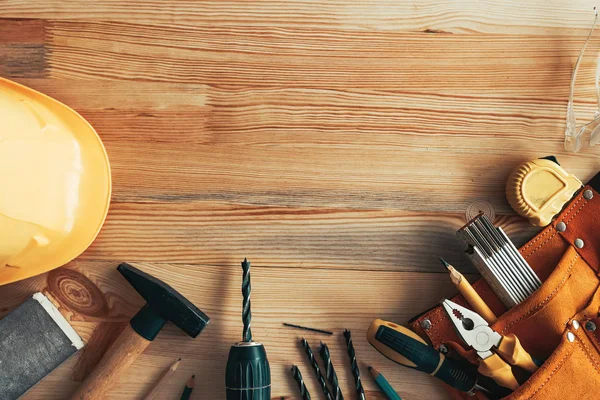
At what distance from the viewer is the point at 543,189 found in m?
0.84

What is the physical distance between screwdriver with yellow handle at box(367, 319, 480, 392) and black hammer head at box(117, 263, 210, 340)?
0.88 feet

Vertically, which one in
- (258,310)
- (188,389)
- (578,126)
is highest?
(578,126)

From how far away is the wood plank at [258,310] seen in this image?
0.86m

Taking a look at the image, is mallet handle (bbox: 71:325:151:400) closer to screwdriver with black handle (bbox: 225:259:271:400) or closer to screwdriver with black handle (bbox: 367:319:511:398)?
screwdriver with black handle (bbox: 225:259:271:400)

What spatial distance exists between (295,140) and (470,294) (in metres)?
0.37

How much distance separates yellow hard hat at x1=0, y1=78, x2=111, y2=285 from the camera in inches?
27.7

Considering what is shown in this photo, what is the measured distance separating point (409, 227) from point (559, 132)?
0.30m

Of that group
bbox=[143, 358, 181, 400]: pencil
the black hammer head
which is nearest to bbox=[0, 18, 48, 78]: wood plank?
the black hammer head

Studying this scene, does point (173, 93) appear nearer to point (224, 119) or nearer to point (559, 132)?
point (224, 119)

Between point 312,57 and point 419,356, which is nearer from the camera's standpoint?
point 419,356

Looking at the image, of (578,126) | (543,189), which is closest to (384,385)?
(543,189)

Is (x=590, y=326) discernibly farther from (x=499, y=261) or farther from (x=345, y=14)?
(x=345, y=14)

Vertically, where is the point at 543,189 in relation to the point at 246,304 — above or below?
above

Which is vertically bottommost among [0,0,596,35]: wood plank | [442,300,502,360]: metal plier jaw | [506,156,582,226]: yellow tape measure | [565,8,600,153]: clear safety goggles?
[442,300,502,360]: metal plier jaw
